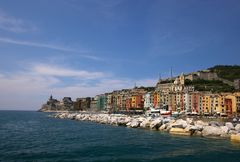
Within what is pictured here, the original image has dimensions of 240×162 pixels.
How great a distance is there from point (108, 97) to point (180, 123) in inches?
5064

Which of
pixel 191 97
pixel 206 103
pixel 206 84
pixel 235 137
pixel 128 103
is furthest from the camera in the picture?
pixel 206 84

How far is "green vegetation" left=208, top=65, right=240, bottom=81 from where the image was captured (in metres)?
162

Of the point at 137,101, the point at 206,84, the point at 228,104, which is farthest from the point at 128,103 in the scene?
the point at 228,104

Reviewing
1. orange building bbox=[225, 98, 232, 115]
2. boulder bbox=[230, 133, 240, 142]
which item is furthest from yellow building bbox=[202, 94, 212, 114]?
boulder bbox=[230, 133, 240, 142]

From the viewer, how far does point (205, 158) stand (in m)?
23.0

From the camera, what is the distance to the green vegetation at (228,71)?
532 ft

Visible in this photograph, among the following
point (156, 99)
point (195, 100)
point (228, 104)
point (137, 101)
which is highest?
point (156, 99)

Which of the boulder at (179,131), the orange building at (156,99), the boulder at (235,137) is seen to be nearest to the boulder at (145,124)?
the boulder at (179,131)

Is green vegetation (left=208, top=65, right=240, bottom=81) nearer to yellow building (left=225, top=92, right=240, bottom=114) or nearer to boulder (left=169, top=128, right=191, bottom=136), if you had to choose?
yellow building (left=225, top=92, right=240, bottom=114)

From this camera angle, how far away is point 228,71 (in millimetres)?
173000

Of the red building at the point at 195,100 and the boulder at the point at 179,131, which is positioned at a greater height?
the red building at the point at 195,100

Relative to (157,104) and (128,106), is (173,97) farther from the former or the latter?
(128,106)

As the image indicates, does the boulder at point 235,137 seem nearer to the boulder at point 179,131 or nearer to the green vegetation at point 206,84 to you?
the boulder at point 179,131

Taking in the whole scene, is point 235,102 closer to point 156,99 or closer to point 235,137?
point 156,99
